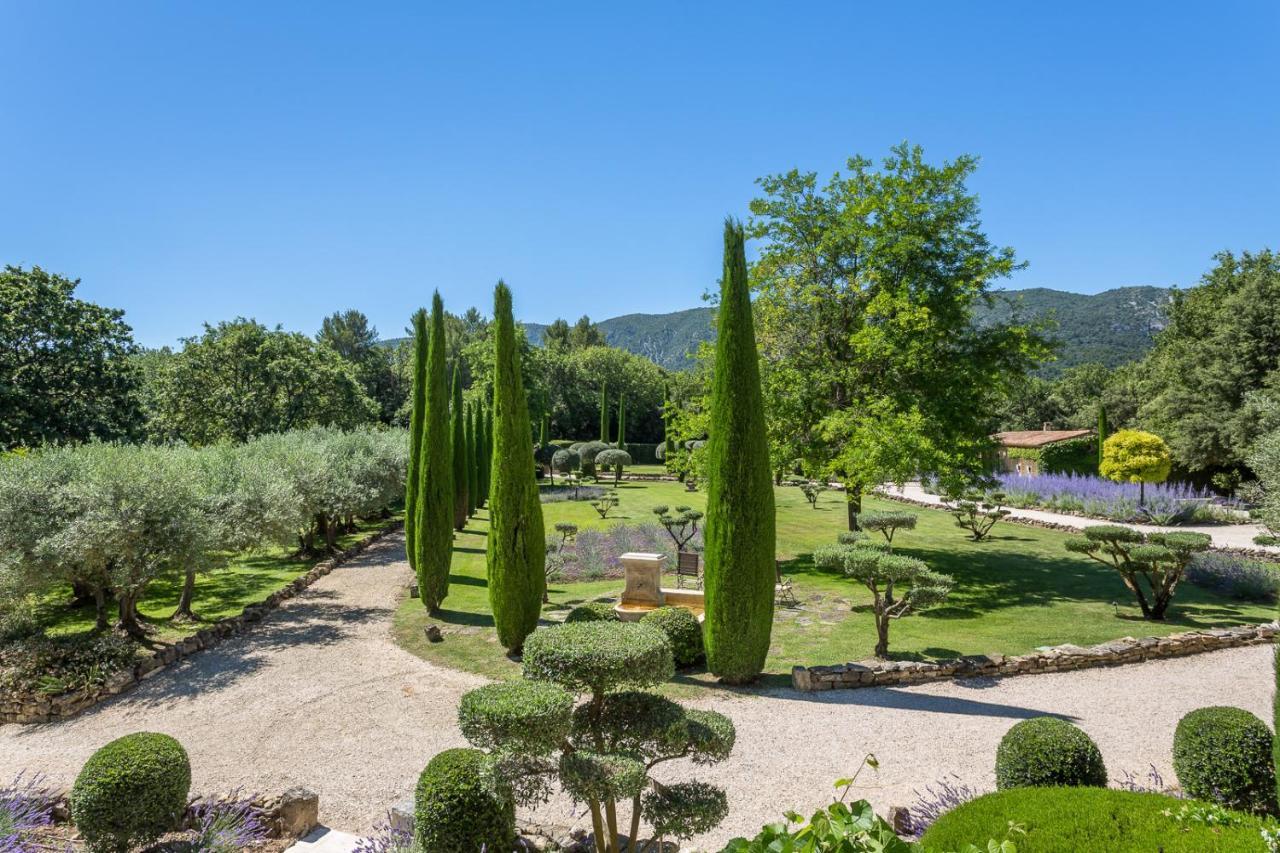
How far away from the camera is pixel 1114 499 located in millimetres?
27141

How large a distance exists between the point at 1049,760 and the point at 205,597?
16919 mm

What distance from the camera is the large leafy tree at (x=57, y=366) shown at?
19438 mm

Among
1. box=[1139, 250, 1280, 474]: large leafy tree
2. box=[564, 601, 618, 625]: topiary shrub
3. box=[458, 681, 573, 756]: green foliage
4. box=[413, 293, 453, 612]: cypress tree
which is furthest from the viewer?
box=[1139, 250, 1280, 474]: large leafy tree

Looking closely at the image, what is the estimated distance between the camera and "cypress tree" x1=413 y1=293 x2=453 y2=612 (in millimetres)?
13891

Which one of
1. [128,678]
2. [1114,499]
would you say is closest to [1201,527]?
[1114,499]

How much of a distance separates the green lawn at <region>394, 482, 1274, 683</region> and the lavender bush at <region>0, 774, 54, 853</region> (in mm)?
5073

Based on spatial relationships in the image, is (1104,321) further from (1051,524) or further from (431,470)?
(431,470)

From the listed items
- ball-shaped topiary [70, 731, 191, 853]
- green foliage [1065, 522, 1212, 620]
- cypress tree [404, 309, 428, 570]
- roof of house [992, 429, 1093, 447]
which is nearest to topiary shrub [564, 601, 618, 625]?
ball-shaped topiary [70, 731, 191, 853]

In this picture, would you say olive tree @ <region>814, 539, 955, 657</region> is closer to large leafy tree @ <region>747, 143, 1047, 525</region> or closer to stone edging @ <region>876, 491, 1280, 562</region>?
large leafy tree @ <region>747, 143, 1047, 525</region>

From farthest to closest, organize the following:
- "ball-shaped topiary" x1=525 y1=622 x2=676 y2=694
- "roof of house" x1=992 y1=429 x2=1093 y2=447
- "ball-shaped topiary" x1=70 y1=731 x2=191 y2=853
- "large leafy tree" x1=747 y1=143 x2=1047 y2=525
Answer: "roof of house" x1=992 y1=429 x2=1093 y2=447 < "large leafy tree" x1=747 y1=143 x2=1047 y2=525 < "ball-shaped topiary" x1=70 y1=731 x2=191 y2=853 < "ball-shaped topiary" x1=525 y1=622 x2=676 y2=694

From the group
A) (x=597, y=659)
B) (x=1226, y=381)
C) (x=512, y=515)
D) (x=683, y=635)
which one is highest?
(x=1226, y=381)

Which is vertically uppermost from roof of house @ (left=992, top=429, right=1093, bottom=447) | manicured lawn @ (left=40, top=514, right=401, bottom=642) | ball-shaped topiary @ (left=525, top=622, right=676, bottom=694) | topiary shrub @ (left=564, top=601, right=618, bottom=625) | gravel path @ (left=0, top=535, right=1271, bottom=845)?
roof of house @ (left=992, top=429, right=1093, bottom=447)

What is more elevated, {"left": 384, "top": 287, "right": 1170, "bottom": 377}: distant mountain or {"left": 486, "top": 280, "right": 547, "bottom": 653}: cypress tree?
{"left": 384, "top": 287, "right": 1170, "bottom": 377}: distant mountain

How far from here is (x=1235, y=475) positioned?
97.0 ft
